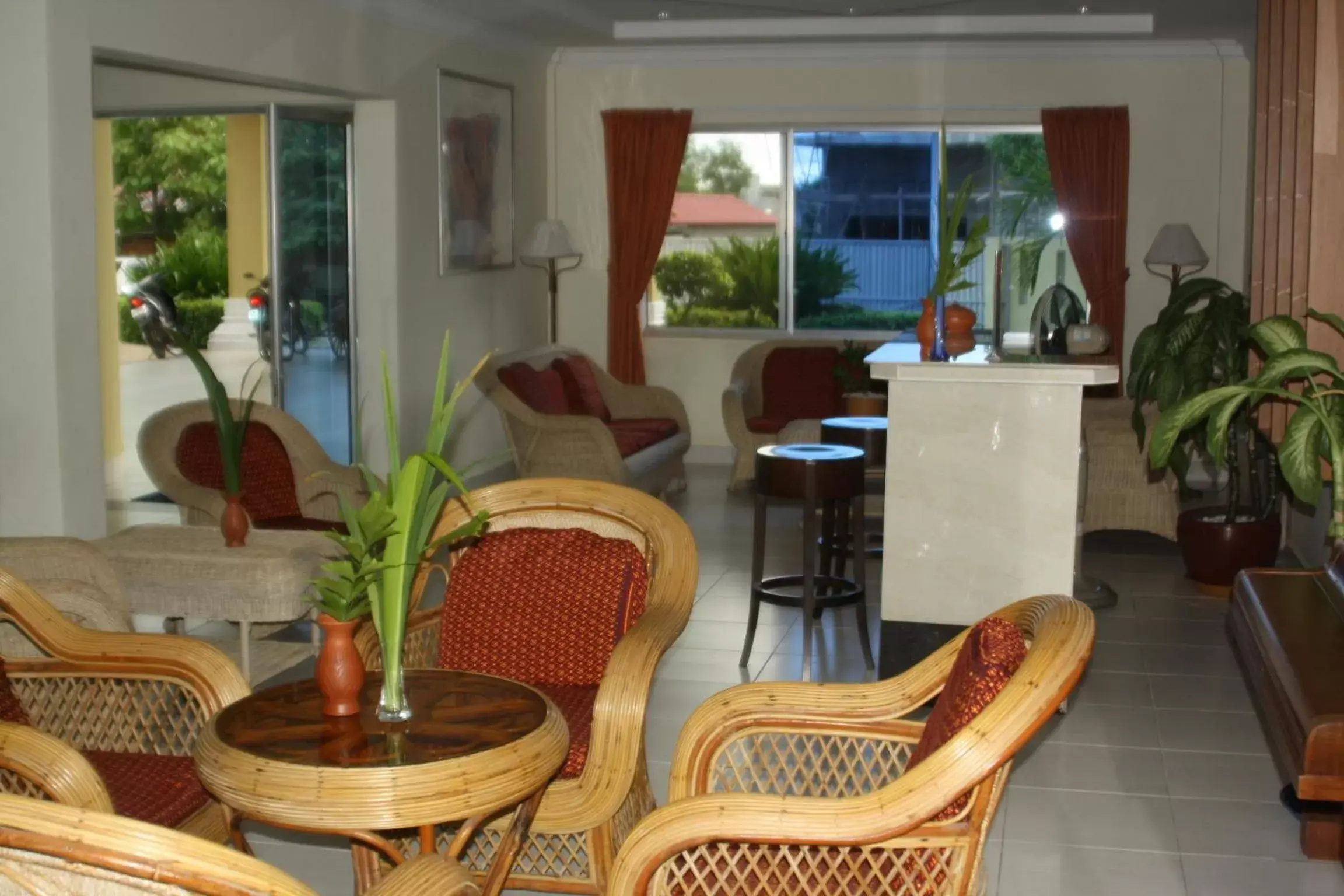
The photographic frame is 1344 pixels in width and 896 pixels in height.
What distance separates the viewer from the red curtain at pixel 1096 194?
381 inches

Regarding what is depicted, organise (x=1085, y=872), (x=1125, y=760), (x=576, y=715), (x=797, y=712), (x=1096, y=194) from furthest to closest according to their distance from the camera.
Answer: (x=1096, y=194)
(x=1125, y=760)
(x=1085, y=872)
(x=576, y=715)
(x=797, y=712)

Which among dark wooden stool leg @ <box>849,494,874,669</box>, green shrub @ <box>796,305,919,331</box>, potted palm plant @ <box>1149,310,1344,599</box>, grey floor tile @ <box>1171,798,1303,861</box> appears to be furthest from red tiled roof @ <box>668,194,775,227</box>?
grey floor tile @ <box>1171,798,1303,861</box>

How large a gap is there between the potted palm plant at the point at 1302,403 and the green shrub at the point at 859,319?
5.85 metres

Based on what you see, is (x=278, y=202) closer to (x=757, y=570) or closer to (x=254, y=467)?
(x=254, y=467)

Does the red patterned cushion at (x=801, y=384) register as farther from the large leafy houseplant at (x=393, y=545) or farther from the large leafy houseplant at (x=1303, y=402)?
the large leafy houseplant at (x=393, y=545)

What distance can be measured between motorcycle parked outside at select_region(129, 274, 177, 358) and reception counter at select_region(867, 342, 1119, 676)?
17.8 feet

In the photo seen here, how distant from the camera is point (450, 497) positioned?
3.50 metres

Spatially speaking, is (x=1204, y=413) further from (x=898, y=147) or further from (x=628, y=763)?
(x=898, y=147)

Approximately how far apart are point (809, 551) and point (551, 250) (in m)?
4.86

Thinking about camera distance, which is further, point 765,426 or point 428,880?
point 765,426

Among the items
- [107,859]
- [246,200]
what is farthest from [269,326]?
[107,859]

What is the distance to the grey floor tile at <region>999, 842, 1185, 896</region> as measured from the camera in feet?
11.5

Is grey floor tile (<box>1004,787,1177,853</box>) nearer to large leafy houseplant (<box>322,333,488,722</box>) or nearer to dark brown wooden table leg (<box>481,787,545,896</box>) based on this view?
dark brown wooden table leg (<box>481,787,545,896</box>)

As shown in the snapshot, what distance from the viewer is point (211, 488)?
220 inches
